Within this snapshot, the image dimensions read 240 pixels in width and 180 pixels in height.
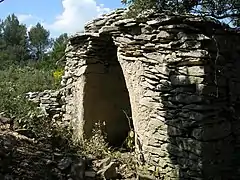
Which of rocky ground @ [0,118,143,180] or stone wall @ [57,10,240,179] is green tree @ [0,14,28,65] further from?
stone wall @ [57,10,240,179]

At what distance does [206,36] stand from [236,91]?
0.85 meters

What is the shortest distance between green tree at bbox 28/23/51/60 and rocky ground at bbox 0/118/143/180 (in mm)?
27917

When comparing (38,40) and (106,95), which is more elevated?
(38,40)

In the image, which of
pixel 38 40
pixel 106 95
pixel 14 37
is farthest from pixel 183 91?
pixel 38 40

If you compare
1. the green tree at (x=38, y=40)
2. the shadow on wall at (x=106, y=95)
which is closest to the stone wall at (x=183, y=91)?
the shadow on wall at (x=106, y=95)

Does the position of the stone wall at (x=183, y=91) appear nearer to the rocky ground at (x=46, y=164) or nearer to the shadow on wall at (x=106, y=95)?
the rocky ground at (x=46, y=164)

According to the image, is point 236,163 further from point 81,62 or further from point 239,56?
point 81,62

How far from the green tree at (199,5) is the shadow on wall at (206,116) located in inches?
12.0

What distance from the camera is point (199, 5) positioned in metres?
4.91

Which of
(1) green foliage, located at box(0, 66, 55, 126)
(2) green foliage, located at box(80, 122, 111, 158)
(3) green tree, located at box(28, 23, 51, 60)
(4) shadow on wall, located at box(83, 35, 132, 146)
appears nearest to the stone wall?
(2) green foliage, located at box(80, 122, 111, 158)

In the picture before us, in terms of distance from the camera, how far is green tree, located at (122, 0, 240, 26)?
4.78 meters

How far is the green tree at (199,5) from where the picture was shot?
15.7ft

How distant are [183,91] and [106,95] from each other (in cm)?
243

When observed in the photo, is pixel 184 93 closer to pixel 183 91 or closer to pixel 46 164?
pixel 183 91
